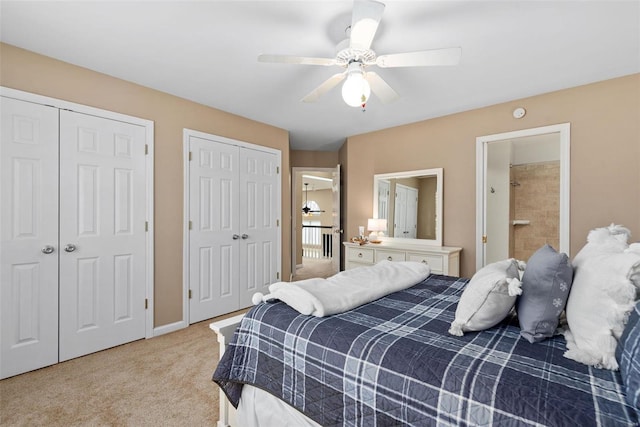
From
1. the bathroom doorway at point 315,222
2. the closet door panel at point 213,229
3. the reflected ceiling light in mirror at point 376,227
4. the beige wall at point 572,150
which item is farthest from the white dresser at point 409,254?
the closet door panel at point 213,229

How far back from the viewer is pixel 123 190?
2.69 meters

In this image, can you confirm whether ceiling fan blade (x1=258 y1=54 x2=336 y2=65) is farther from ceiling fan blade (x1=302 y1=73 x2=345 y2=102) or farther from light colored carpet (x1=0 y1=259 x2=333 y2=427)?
light colored carpet (x1=0 y1=259 x2=333 y2=427)

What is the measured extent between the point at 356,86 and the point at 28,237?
2639mm

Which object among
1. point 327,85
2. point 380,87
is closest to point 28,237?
point 327,85

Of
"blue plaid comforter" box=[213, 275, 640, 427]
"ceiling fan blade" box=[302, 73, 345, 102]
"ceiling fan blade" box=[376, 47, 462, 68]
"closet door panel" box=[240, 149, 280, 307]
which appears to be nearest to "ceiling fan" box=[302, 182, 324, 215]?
"closet door panel" box=[240, 149, 280, 307]

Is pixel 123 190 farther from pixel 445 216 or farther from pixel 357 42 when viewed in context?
pixel 445 216

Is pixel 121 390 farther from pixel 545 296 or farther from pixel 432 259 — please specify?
pixel 432 259

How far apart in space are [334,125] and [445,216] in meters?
1.90

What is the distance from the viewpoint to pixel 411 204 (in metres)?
3.97

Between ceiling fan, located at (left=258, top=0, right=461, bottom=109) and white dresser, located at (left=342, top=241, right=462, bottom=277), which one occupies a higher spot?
ceiling fan, located at (left=258, top=0, right=461, bottom=109)

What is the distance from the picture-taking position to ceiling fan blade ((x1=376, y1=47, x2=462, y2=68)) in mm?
1712

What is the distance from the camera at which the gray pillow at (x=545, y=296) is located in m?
1.11

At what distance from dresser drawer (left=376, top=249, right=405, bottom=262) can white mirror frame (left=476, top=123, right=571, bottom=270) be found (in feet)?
2.78

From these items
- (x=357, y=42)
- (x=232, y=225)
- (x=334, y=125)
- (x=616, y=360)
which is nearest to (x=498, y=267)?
(x=616, y=360)
